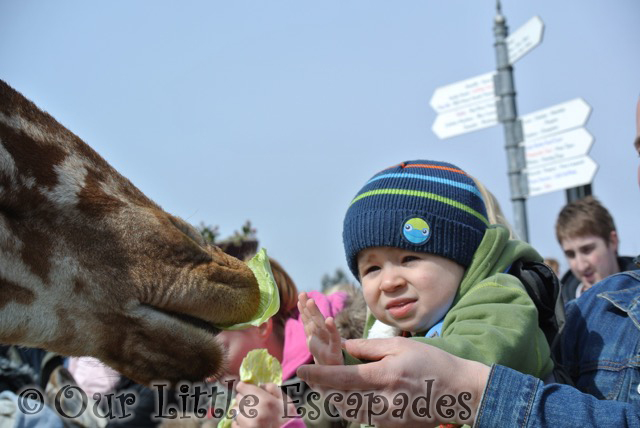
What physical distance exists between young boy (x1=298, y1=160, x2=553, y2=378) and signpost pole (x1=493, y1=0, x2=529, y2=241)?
5.36m

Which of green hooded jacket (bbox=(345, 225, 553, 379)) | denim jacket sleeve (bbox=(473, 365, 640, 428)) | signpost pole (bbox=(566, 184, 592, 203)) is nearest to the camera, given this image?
denim jacket sleeve (bbox=(473, 365, 640, 428))

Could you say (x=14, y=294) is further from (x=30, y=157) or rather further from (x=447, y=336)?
(x=447, y=336)

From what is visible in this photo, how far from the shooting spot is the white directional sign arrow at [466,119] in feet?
25.9

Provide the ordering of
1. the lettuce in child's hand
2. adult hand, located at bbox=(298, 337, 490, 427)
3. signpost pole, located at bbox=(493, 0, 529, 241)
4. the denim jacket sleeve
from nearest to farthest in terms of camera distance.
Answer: adult hand, located at bbox=(298, 337, 490, 427), the denim jacket sleeve, the lettuce in child's hand, signpost pole, located at bbox=(493, 0, 529, 241)

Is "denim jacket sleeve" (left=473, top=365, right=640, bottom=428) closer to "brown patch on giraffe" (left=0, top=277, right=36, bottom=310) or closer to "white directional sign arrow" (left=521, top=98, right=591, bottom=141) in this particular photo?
"brown patch on giraffe" (left=0, top=277, right=36, bottom=310)

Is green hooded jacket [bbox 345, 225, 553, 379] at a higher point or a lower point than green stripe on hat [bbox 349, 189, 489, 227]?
lower

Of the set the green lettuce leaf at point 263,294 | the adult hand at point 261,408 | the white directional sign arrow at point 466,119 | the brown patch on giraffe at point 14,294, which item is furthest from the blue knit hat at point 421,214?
the white directional sign arrow at point 466,119

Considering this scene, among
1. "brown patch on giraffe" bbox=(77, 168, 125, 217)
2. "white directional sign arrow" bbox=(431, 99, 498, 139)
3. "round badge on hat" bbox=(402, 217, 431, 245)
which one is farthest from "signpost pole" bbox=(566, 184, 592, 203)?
"brown patch on giraffe" bbox=(77, 168, 125, 217)

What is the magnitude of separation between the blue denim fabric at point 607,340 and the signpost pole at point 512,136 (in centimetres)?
521

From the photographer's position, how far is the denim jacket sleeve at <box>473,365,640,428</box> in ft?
5.68

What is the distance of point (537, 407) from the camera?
176 cm

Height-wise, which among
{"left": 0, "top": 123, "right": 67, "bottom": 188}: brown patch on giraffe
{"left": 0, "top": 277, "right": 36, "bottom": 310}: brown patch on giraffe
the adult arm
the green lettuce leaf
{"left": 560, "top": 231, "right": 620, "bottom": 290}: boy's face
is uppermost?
{"left": 560, "top": 231, "right": 620, "bottom": 290}: boy's face

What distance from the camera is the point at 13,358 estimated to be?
188 inches

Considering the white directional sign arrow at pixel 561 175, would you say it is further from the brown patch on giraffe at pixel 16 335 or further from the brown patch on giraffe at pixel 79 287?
the brown patch on giraffe at pixel 16 335
